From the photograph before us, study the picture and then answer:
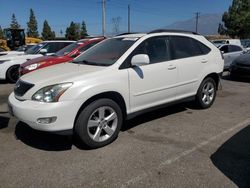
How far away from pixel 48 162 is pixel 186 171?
178 centimetres

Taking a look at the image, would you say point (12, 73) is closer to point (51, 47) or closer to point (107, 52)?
point (51, 47)

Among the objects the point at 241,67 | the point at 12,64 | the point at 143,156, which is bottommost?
the point at 143,156

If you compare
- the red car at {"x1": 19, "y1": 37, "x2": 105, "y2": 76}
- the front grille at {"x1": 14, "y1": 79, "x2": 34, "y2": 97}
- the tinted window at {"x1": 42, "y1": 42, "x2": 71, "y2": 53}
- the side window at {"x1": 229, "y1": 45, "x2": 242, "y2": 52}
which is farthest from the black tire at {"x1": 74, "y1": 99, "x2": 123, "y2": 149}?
the side window at {"x1": 229, "y1": 45, "x2": 242, "y2": 52}

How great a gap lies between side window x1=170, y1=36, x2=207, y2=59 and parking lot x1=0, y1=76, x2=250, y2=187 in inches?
49.4

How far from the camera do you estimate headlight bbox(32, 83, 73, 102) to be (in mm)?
3785

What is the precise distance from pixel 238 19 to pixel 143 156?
50565 mm

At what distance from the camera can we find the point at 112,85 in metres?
4.19

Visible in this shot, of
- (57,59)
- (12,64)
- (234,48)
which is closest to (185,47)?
(57,59)

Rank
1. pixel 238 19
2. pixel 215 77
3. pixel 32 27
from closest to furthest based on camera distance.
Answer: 1. pixel 215 77
2. pixel 238 19
3. pixel 32 27

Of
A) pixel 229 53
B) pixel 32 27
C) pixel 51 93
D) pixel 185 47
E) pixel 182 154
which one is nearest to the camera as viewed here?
pixel 51 93

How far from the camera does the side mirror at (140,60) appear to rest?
4371 mm

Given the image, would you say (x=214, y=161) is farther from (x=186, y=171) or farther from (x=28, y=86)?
(x=28, y=86)

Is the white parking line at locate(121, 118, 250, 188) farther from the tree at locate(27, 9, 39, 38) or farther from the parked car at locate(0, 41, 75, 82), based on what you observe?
the tree at locate(27, 9, 39, 38)

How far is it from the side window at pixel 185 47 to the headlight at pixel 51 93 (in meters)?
2.32
